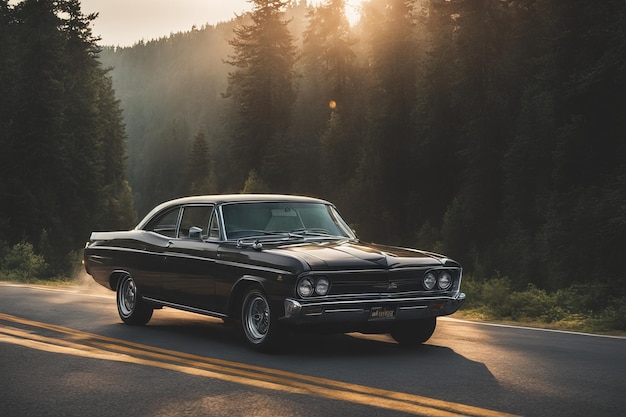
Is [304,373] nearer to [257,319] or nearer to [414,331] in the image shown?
[257,319]

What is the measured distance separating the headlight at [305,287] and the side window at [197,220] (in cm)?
205

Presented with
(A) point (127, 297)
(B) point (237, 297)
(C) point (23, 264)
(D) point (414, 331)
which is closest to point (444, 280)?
(D) point (414, 331)

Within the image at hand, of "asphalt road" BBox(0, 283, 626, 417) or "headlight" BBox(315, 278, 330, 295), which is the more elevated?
"headlight" BBox(315, 278, 330, 295)

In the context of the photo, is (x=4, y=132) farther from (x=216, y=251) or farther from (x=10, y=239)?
(x=216, y=251)

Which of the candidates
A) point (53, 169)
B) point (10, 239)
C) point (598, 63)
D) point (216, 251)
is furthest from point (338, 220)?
point (53, 169)

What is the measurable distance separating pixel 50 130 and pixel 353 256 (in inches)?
2387

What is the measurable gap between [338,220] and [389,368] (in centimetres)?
306

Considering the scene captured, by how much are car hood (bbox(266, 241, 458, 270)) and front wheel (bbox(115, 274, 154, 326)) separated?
307 centimetres

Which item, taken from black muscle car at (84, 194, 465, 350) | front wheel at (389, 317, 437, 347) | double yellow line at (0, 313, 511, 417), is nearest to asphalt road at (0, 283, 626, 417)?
double yellow line at (0, 313, 511, 417)

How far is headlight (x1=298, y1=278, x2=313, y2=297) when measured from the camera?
9.02m

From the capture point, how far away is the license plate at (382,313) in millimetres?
9141

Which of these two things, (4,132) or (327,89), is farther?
(327,89)

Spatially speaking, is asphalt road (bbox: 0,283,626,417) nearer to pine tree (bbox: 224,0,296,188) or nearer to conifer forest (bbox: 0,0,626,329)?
conifer forest (bbox: 0,0,626,329)

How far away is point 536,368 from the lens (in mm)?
8523
